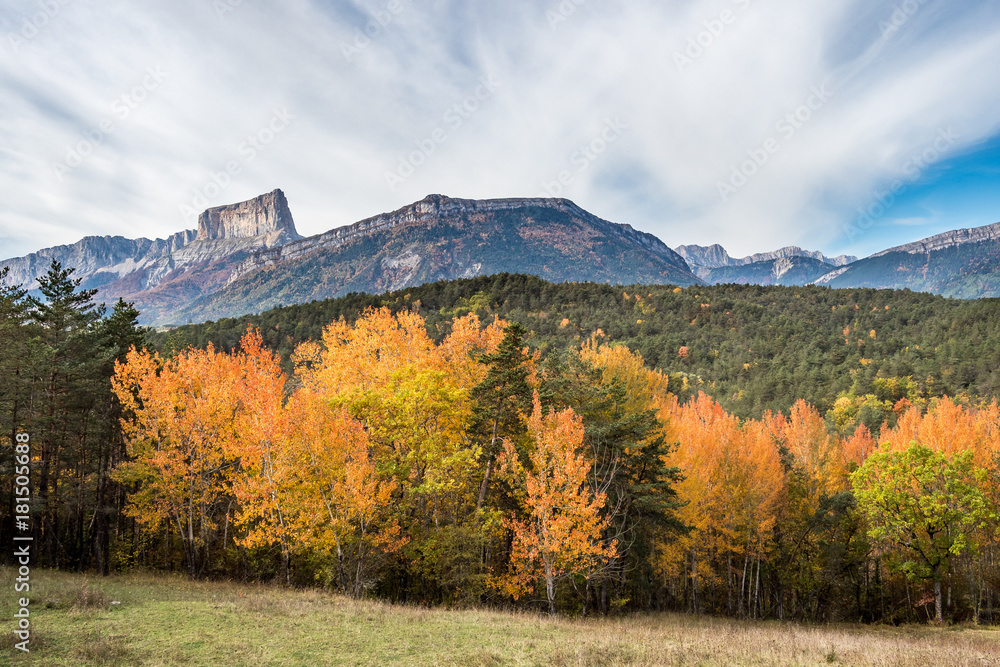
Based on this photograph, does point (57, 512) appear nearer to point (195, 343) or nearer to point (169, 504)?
point (169, 504)

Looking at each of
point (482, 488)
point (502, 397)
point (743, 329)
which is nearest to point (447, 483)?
point (482, 488)

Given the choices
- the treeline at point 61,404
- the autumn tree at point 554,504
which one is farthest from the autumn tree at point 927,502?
the treeline at point 61,404

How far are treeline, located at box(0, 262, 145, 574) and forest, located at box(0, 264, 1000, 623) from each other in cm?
15

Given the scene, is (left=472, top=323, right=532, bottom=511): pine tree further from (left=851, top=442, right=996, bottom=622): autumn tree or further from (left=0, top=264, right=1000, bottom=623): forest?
(left=851, top=442, right=996, bottom=622): autumn tree

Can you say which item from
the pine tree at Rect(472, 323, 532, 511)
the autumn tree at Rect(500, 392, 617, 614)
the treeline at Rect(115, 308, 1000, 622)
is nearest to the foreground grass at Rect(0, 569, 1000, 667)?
the autumn tree at Rect(500, 392, 617, 614)

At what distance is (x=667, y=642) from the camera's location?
16156 millimetres

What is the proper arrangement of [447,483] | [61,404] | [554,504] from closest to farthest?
[554,504], [447,483], [61,404]

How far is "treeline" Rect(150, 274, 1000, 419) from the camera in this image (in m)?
89.8

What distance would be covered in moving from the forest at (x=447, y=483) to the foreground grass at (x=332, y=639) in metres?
5.12

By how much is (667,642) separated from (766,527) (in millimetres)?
21345

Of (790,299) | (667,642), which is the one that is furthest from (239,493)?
(790,299)

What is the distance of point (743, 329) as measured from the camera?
13225cm

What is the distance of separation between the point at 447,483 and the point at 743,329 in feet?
427

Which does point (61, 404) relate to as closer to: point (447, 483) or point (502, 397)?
point (447, 483)
